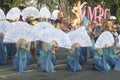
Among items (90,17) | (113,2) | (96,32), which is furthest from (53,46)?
(113,2)

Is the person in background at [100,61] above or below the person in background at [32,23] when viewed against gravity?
below

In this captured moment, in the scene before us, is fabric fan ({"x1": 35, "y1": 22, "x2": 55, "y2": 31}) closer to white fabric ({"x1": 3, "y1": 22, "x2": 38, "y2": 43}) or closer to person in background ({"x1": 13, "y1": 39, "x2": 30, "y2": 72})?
white fabric ({"x1": 3, "y1": 22, "x2": 38, "y2": 43})

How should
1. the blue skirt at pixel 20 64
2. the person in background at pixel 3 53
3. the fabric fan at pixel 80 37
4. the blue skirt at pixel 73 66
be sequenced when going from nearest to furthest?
the blue skirt at pixel 20 64
the fabric fan at pixel 80 37
the blue skirt at pixel 73 66
the person in background at pixel 3 53

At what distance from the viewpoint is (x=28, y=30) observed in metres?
13.4

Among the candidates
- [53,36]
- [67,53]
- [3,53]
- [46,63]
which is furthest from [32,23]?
[46,63]

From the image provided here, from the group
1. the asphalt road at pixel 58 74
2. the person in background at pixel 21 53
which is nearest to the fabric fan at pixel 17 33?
the person in background at pixel 21 53

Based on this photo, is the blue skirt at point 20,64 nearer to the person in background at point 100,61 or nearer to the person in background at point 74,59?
the person in background at point 74,59

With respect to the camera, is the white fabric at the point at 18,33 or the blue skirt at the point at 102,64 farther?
the blue skirt at the point at 102,64

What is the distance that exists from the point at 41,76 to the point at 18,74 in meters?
0.70

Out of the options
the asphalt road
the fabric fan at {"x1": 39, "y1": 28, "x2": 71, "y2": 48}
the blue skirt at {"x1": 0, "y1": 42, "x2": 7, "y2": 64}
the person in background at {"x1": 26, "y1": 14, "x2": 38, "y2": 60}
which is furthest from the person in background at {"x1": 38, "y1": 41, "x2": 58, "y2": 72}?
the blue skirt at {"x1": 0, "y1": 42, "x2": 7, "y2": 64}

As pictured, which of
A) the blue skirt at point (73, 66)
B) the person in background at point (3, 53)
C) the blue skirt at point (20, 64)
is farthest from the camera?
the person in background at point (3, 53)

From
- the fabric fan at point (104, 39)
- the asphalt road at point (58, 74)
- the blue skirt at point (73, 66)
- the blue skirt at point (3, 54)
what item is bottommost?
the asphalt road at point (58, 74)

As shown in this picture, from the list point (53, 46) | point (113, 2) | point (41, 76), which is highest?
point (113, 2)

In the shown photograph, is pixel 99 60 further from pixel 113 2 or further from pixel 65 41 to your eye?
pixel 113 2
